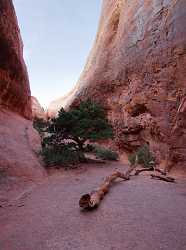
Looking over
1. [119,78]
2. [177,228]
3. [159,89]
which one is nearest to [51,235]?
[177,228]

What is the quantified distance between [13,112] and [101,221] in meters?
17.1

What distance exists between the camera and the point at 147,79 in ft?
52.8

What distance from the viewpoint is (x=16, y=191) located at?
8.05m

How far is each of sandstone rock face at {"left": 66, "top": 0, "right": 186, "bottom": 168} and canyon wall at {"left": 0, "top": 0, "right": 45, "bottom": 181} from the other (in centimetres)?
562

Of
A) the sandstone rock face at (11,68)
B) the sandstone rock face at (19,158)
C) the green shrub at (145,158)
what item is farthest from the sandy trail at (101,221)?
the sandstone rock face at (11,68)

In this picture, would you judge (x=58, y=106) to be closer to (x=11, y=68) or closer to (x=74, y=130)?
(x=11, y=68)

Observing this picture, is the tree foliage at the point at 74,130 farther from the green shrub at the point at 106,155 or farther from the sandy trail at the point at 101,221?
the sandy trail at the point at 101,221

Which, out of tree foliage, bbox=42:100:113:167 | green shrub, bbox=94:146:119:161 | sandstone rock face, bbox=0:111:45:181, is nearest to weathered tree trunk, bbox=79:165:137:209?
sandstone rock face, bbox=0:111:45:181

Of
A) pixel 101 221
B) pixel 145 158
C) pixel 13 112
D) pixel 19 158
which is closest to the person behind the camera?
pixel 101 221

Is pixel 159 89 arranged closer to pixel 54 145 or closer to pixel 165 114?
pixel 165 114

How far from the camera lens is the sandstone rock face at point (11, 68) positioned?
16953 mm

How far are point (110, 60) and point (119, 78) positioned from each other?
3175 mm

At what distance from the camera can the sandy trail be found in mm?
4266

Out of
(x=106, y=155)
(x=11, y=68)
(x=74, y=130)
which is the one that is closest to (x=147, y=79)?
(x=106, y=155)
